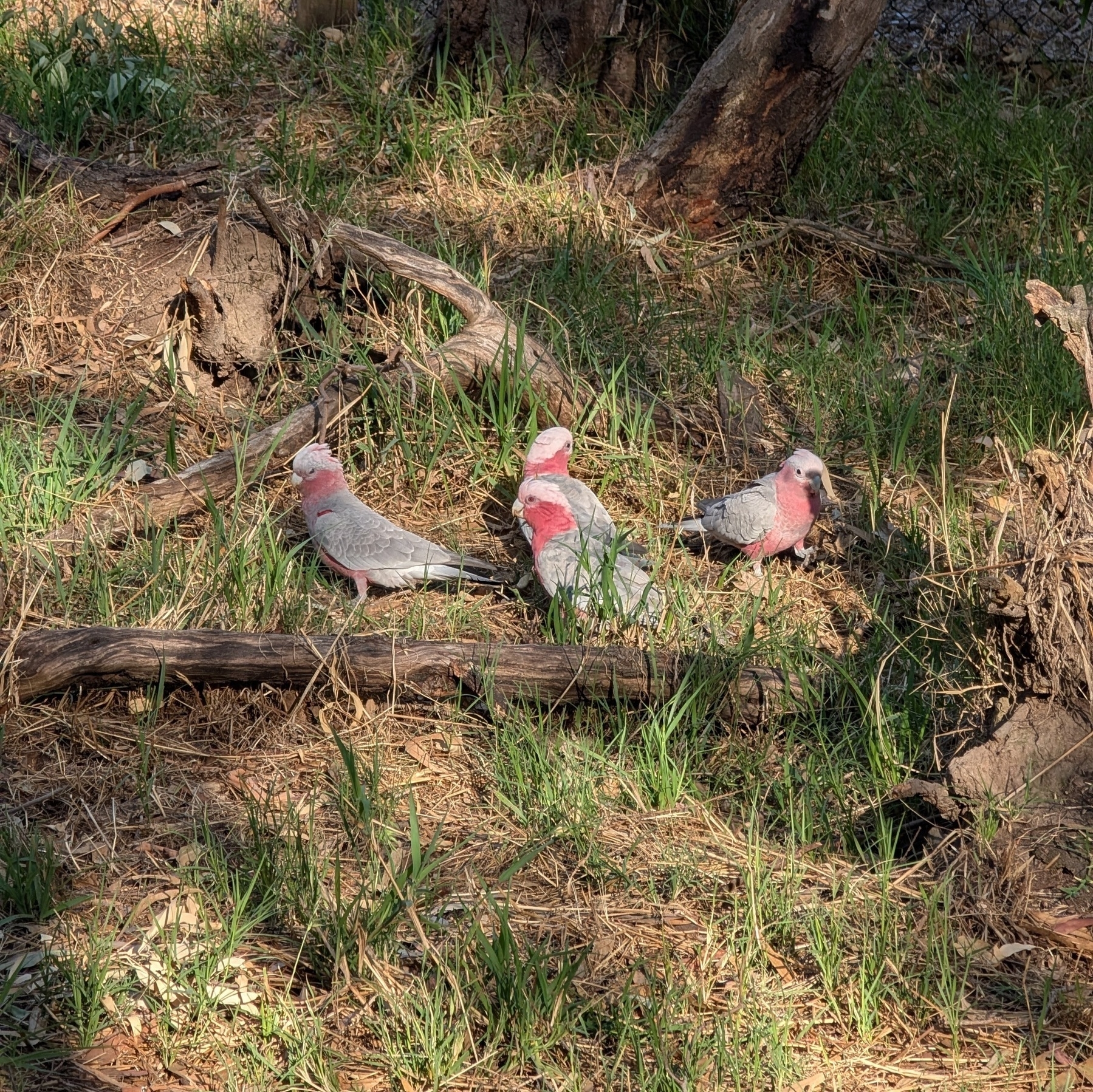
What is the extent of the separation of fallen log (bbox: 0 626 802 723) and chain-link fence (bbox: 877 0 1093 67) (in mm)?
4373

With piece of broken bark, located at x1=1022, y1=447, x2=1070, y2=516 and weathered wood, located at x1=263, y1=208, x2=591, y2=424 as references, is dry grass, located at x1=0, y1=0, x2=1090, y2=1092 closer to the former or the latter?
weathered wood, located at x1=263, y1=208, x2=591, y2=424

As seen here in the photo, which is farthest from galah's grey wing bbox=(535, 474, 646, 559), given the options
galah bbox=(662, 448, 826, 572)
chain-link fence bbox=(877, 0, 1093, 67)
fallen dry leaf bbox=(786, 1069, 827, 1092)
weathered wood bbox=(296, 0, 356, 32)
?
chain-link fence bbox=(877, 0, 1093, 67)

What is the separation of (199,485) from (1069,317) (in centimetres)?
260

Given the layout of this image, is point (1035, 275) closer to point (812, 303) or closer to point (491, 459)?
point (812, 303)

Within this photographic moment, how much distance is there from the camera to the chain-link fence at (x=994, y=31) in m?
6.32

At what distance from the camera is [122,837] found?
294 cm

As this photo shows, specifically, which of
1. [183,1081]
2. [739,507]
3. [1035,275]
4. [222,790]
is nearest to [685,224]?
[1035,275]

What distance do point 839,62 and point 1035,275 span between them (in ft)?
3.82

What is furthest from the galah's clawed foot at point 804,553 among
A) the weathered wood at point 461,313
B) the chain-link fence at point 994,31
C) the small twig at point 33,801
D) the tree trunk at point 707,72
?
the chain-link fence at point 994,31

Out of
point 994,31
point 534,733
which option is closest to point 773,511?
point 534,733

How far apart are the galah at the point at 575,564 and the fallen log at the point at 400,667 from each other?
293 millimetres

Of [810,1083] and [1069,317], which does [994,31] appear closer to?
[1069,317]

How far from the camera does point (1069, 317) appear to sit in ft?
10.1

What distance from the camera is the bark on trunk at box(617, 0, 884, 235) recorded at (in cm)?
504
